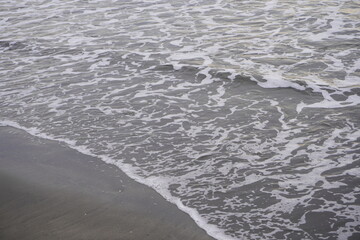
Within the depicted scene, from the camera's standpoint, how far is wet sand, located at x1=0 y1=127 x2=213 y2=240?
3.91m

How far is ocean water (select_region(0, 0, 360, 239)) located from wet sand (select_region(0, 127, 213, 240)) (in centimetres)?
20

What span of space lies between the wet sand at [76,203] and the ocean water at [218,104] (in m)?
0.20

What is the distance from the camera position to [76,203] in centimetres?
441

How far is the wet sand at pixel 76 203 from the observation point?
154 inches

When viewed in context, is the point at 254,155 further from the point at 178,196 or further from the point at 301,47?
the point at 301,47

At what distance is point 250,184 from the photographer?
4.56 m

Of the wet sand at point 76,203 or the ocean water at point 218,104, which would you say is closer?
the wet sand at point 76,203

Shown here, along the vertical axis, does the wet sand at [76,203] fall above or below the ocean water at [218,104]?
above

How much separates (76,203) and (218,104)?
3001 millimetres

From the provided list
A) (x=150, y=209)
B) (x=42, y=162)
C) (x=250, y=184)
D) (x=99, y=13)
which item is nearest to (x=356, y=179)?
(x=250, y=184)

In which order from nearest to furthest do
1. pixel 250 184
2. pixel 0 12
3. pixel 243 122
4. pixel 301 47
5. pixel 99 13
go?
1. pixel 250 184
2. pixel 243 122
3. pixel 301 47
4. pixel 99 13
5. pixel 0 12

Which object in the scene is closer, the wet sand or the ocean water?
the wet sand

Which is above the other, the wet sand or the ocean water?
the wet sand

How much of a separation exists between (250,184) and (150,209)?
3.54 feet
